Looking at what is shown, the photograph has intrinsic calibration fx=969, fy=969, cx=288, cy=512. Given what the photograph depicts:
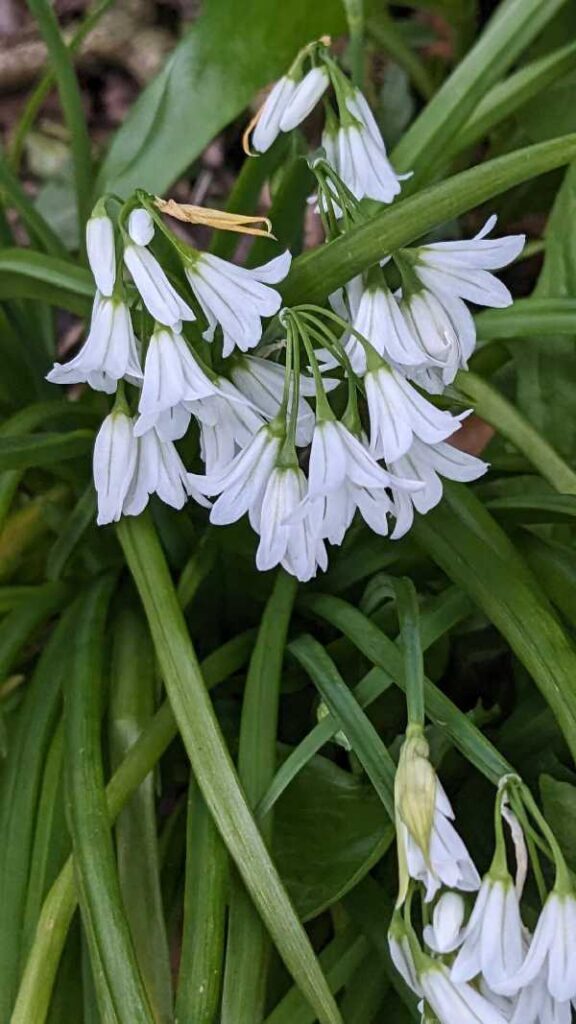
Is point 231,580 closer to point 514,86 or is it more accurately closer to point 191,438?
point 191,438

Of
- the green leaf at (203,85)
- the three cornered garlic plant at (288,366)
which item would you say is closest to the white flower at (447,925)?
the three cornered garlic plant at (288,366)

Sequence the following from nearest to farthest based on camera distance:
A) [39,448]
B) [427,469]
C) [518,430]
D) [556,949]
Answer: [556,949]
[427,469]
[39,448]
[518,430]

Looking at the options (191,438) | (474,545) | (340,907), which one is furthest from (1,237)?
(340,907)

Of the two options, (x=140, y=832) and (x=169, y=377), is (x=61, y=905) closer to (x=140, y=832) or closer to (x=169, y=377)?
(x=140, y=832)

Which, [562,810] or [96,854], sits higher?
[96,854]

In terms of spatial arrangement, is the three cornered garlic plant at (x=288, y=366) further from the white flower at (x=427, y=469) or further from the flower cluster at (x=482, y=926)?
the flower cluster at (x=482, y=926)

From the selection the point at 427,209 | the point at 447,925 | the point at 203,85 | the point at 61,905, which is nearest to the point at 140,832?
the point at 61,905
